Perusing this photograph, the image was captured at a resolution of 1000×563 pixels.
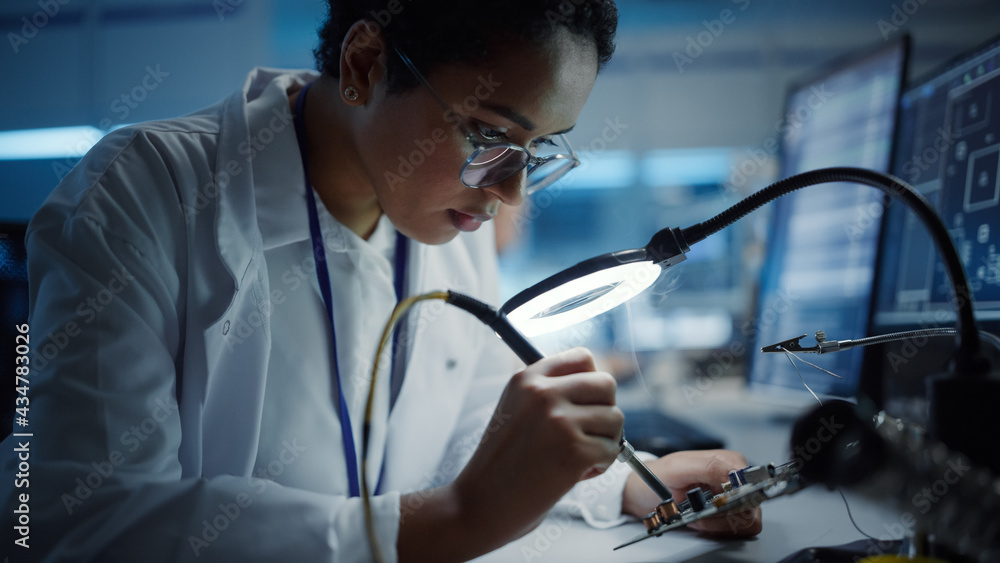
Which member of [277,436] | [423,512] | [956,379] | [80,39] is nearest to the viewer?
[956,379]

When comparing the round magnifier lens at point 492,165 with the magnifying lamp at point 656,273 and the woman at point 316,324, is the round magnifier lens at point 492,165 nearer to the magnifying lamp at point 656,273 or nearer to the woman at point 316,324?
the woman at point 316,324

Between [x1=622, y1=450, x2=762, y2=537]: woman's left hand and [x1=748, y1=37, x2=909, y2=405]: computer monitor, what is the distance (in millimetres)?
255

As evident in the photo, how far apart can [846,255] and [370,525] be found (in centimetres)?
109

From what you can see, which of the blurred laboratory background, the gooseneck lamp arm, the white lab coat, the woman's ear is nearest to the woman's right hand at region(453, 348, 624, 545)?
the white lab coat

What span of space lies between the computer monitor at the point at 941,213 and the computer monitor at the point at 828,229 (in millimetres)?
47

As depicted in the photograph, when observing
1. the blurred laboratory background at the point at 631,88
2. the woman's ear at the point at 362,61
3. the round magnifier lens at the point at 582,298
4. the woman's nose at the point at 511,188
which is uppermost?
the blurred laboratory background at the point at 631,88

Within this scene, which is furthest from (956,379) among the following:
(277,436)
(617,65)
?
(617,65)

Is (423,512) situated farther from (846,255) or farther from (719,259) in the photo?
(719,259)

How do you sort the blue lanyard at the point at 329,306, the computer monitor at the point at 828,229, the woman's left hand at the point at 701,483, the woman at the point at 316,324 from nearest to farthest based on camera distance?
1. the woman at the point at 316,324
2. the woman's left hand at the point at 701,483
3. the blue lanyard at the point at 329,306
4. the computer monitor at the point at 828,229

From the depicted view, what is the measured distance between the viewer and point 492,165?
79 cm

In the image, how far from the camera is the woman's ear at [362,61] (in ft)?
2.72

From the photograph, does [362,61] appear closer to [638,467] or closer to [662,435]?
[638,467]

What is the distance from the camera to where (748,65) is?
4.13 metres

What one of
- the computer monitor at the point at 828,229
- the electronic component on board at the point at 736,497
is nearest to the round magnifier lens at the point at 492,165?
the electronic component on board at the point at 736,497
